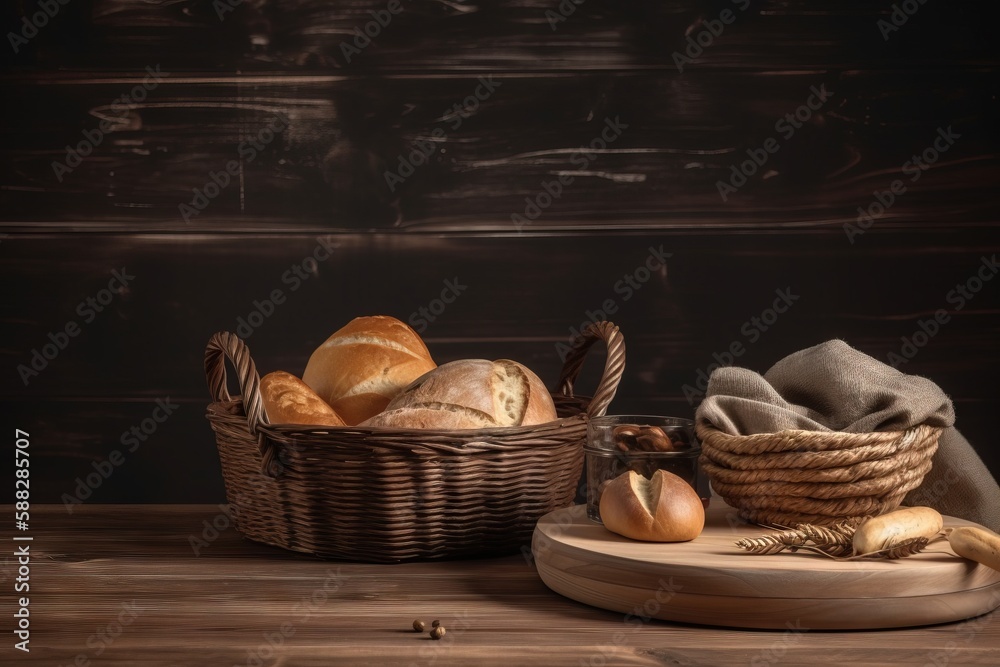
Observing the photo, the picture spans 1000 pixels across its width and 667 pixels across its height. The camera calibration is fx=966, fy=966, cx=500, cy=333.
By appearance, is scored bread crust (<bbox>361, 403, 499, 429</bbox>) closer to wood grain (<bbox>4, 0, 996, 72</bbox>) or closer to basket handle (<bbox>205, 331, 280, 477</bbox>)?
basket handle (<bbox>205, 331, 280, 477</bbox>)

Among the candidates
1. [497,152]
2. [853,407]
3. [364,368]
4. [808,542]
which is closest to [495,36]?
[497,152]

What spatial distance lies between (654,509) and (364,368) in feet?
1.46

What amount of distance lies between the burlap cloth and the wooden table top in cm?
22

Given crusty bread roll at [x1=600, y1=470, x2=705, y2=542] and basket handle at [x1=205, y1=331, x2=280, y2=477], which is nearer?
crusty bread roll at [x1=600, y1=470, x2=705, y2=542]

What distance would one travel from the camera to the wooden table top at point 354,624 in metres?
0.80

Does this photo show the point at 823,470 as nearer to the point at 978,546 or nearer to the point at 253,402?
the point at 978,546

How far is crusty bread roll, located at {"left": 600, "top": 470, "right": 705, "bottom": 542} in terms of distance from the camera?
937mm

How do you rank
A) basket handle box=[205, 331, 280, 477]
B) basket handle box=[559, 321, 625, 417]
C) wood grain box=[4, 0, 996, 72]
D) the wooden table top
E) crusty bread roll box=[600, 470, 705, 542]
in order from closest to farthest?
the wooden table top < crusty bread roll box=[600, 470, 705, 542] < basket handle box=[205, 331, 280, 477] < basket handle box=[559, 321, 625, 417] < wood grain box=[4, 0, 996, 72]

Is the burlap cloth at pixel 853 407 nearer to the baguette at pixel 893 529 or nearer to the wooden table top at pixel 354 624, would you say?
the baguette at pixel 893 529

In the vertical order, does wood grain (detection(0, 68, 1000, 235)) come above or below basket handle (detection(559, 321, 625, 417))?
above

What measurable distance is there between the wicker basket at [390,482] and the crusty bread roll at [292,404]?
1.6 inches

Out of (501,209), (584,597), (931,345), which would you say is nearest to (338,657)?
(584,597)

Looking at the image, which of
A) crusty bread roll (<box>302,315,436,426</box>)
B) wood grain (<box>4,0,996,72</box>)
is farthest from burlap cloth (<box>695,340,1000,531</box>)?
wood grain (<box>4,0,996,72</box>)

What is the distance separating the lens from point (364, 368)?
4.02 feet
